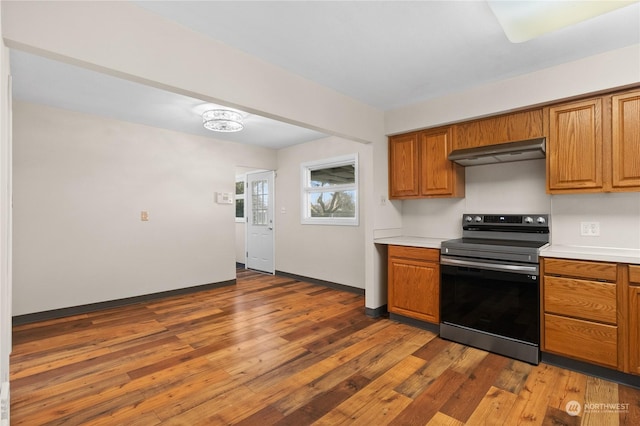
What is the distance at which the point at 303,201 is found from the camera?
5449 mm

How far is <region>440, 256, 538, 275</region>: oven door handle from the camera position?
247cm

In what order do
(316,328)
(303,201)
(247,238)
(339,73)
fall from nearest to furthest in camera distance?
(339,73) → (316,328) → (303,201) → (247,238)

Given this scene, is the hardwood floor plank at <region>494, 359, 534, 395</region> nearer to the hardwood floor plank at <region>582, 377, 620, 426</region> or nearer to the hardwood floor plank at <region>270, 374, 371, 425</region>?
the hardwood floor plank at <region>582, 377, 620, 426</region>

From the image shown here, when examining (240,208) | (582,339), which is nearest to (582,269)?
(582,339)

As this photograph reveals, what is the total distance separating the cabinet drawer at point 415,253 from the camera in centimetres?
309

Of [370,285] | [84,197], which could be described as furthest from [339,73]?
[84,197]

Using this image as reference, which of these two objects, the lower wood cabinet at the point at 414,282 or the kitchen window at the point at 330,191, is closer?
the lower wood cabinet at the point at 414,282

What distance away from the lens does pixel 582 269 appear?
7.48 ft

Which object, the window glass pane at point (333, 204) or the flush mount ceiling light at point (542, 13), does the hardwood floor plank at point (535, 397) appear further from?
the window glass pane at point (333, 204)

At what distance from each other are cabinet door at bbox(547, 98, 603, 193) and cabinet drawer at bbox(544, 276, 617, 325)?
2.60 ft

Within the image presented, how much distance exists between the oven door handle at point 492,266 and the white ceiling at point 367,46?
1690mm

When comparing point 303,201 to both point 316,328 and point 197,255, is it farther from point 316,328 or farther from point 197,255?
point 316,328

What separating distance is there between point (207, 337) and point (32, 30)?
2.65 m

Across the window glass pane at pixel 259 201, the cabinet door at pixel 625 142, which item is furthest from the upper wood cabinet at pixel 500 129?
the window glass pane at pixel 259 201
